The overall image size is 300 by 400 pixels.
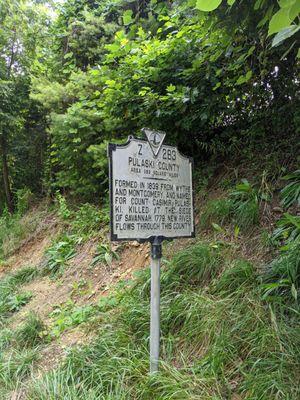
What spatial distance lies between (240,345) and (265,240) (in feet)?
4.42

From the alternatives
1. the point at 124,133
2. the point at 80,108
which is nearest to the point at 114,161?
the point at 124,133

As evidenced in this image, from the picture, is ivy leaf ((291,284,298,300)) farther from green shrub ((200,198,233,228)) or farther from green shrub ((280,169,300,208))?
green shrub ((200,198,233,228))

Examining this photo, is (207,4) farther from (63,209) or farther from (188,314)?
(63,209)

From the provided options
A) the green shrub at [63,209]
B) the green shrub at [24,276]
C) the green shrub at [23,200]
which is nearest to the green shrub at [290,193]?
the green shrub at [24,276]

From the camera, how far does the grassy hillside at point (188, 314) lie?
114 inches

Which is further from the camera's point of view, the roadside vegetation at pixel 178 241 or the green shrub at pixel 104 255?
the green shrub at pixel 104 255

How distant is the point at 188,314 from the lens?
Result: 353 centimetres

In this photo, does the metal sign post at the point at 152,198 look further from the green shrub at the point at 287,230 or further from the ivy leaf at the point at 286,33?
the ivy leaf at the point at 286,33

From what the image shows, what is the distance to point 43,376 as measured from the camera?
339cm

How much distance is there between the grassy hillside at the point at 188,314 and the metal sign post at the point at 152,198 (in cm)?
42

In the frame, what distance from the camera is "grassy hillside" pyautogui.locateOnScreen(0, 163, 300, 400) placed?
2.90 m

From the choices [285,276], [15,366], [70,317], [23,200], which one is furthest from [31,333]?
[23,200]

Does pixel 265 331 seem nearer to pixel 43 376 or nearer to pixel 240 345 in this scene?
pixel 240 345

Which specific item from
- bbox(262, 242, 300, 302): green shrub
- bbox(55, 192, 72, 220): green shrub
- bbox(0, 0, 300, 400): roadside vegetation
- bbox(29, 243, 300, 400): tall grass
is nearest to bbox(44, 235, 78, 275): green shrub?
bbox(0, 0, 300, 400): roadside vegetation
